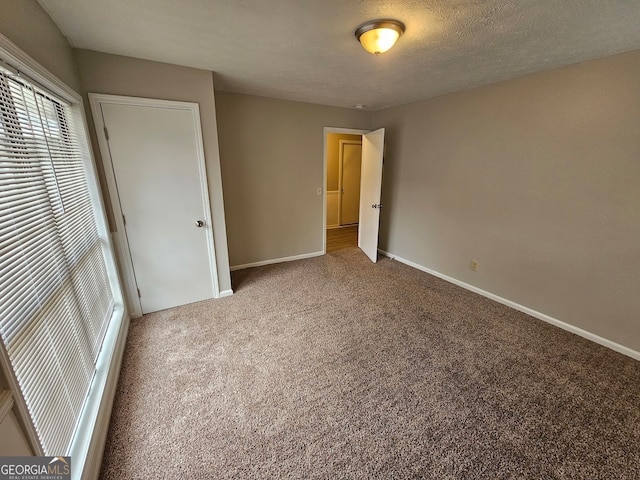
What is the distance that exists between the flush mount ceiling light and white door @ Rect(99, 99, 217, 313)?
5.39 feet

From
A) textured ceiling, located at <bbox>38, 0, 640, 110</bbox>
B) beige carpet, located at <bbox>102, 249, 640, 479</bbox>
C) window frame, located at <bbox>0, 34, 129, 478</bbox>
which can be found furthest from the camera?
textured ceiling, located at <bbox>38, 0, 640, 110</bbox>

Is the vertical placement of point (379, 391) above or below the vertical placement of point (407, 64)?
below

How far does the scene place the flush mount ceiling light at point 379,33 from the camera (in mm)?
1585

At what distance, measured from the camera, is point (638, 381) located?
183 cm

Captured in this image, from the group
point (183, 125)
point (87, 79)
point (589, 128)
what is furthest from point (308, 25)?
point (589, 128)

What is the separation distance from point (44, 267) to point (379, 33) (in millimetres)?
2219

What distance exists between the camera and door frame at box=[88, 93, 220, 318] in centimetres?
214

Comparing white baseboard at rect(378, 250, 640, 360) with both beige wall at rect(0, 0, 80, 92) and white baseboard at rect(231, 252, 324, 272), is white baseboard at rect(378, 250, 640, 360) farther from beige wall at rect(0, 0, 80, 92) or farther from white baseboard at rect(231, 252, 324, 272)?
beige wall at rect(0, 0, 80, 92)

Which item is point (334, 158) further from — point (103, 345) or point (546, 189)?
point (103, 345)

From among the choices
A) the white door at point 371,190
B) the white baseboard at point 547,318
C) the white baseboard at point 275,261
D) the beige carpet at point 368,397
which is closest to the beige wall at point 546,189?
the white baseboard at point 547,318

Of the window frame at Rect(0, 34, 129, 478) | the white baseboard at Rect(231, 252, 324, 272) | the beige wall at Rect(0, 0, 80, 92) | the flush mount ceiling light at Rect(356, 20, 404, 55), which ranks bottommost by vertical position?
the white baseboard at Rect(231, 252, 324, 272)

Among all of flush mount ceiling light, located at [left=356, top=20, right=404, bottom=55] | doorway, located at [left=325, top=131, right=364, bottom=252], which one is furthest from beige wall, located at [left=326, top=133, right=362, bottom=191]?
flush mount ceiling light, located at [left=356, top=20, right=404, bottom=55]

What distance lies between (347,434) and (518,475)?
2.76ft

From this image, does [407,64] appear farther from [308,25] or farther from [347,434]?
[347,434]
